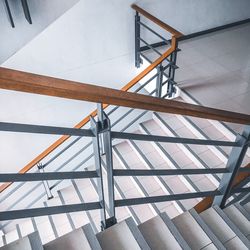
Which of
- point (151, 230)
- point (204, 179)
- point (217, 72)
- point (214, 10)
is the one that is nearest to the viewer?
point (151, 230)

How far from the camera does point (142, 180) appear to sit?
2871 mm

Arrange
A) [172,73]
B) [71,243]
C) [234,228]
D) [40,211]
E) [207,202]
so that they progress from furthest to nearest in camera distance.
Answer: [172,73] < [207,202] < [234,228] < [71,243] < [40,211]

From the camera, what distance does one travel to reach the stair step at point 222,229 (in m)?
1.76

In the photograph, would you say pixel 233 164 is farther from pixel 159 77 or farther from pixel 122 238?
pixel 159 77

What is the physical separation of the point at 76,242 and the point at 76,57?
2374 mm

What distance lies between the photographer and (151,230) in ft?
5.23

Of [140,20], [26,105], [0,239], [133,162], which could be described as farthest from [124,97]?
[0,239]

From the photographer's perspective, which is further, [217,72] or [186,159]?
[217,72]

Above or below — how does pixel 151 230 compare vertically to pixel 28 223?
below

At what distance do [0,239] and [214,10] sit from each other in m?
4.44

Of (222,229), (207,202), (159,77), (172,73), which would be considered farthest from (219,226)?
(172,73)

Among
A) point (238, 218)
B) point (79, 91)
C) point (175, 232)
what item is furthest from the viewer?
point (238, 218)

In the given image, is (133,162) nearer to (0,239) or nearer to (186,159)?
(186,159)

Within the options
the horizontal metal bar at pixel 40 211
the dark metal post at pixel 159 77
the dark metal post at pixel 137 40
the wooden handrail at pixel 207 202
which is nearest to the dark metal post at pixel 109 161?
the horizontal metal bar at pixel 40 211
